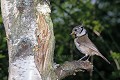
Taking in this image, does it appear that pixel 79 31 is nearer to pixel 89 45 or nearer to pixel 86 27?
pixel 89 45

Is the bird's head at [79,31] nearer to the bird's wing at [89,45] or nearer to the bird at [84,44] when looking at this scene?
the bird at [84,44]

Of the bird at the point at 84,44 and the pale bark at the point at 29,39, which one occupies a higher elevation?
the pale bark at the point at 29,39

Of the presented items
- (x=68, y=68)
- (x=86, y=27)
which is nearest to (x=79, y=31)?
(x=86, y=27)

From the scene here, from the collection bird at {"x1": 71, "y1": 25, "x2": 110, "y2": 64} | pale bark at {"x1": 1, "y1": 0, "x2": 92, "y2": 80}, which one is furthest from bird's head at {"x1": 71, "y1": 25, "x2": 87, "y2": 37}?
pale bark at {"x1": 1, "y1": 0, "x2": 92, "y2": 80}

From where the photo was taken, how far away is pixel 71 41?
22.7 feet

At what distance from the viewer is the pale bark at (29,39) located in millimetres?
3687

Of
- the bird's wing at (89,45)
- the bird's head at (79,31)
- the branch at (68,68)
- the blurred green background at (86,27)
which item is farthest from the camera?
the blurred green background at (86,27)

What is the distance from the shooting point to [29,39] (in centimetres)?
374

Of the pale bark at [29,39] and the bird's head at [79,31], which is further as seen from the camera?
the bird's head at [79,31]

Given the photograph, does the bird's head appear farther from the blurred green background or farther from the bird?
the blurred green background

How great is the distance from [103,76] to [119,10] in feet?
6.14

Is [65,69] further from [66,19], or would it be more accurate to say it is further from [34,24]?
[66,19]

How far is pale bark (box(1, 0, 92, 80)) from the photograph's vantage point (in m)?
3.69

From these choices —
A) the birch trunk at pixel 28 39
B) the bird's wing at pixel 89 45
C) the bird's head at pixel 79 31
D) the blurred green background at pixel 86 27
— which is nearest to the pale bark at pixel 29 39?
the birch trunk at pixel 28 39
